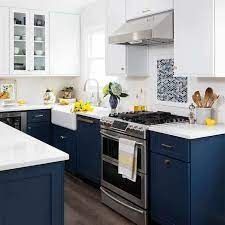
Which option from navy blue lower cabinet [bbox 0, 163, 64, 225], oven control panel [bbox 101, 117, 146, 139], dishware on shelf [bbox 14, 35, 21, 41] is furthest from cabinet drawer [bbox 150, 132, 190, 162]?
dishware on shelf [bbox 14, 35, 21, 41]

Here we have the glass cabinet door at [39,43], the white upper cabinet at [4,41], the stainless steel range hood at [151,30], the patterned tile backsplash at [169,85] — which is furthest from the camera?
the glass cabinet door at [39,43]

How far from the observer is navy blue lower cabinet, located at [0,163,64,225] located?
2154 millimetres

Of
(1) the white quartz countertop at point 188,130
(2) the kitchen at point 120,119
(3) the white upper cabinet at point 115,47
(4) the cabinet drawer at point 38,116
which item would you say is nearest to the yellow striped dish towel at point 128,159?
(2) the kitchen at point 120,119

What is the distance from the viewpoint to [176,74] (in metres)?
3.37

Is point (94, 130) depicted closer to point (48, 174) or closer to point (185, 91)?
point (185, 91)

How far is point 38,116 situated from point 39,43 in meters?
1.22

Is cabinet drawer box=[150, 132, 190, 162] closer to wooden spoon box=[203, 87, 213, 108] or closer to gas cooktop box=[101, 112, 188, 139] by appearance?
gas cooktop box=[101, 112, 188, 139]

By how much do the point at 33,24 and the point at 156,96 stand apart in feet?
8.40

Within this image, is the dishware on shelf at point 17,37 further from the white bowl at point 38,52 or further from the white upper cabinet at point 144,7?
the white upper cabinet at point 144,7

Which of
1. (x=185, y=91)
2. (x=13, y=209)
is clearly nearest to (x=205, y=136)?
(x=185, y=91)

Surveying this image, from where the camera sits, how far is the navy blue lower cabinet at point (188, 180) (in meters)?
2.92

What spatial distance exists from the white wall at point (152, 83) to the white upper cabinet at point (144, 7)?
0.46 m

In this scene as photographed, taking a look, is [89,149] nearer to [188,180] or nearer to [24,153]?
[188,180]

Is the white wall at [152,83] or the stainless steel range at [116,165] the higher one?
the white wall at [152,83]
